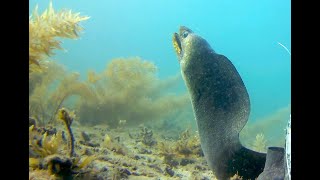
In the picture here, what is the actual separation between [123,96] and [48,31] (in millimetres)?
6689

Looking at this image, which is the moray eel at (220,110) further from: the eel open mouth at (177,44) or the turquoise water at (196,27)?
the turquoise water at (196,27)

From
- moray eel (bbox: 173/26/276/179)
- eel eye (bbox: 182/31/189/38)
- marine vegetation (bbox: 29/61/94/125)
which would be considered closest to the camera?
moray eel (bbox: 173/26/276/179)

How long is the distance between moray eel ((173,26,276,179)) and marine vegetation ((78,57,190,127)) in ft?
21.9

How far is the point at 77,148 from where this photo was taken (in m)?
5.16

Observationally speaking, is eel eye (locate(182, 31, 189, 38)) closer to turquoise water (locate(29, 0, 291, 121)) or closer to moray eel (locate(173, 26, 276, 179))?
moray eel (locate(173, 26, 276, 179))

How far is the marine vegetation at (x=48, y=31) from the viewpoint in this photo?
5.04 m

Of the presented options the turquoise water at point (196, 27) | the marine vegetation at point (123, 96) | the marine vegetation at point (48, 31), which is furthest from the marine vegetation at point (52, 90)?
the turquoise water at point (196, 27)

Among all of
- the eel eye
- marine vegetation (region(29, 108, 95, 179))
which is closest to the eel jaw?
the eel eye

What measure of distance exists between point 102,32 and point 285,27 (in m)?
80.5

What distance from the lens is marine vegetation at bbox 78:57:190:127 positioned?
36.1 ft
